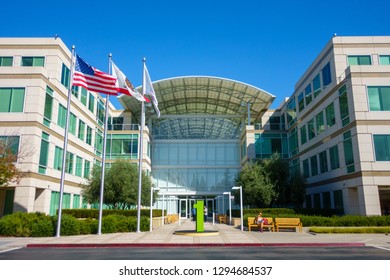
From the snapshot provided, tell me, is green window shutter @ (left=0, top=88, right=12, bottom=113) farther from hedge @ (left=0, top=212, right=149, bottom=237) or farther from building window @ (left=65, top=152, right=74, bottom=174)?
hedge @ (left=0, top=212, right=149, bottom=237)

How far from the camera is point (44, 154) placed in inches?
1137

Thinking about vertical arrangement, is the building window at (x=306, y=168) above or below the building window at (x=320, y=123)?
below

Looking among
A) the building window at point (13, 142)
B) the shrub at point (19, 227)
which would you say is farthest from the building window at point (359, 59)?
the building window at point (13, 142)

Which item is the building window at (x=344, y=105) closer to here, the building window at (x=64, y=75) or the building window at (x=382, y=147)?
the building window at (x=382, y=147)

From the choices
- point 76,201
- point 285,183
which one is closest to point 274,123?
point 285,183

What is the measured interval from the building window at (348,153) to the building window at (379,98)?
304cm

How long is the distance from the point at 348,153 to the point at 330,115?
529 centimetres

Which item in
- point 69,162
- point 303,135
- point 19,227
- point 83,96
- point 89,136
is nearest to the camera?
point 19,227

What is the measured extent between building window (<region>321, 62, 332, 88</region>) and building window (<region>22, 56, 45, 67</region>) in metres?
27.7

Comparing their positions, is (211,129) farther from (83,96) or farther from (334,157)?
(334,157)

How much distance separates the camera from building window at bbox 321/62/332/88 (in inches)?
1315

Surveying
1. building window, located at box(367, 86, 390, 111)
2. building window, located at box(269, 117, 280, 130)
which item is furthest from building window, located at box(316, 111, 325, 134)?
building window, located at box(269, 117, 280, 130)

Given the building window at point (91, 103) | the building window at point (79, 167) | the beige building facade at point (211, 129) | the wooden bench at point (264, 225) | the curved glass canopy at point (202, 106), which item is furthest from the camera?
the curved glass canopy at point (202, 106)

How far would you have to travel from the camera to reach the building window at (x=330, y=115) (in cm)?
3219
